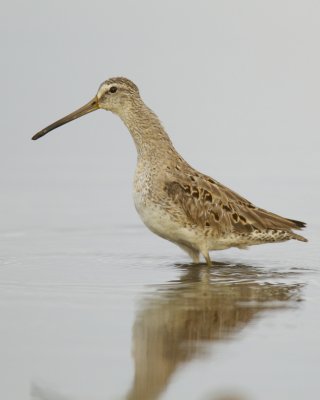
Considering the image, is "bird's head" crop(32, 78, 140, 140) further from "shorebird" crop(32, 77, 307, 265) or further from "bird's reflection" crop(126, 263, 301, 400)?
"bird's reflection" crop(126, 263, 301, 400)

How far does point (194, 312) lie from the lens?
9273 mm

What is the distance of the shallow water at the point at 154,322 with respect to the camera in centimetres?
722

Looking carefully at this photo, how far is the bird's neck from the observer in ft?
39.0

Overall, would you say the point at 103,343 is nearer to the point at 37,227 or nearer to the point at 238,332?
the point at 238,332

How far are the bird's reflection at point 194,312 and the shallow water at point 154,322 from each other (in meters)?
0.01

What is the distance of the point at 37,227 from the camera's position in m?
13.9

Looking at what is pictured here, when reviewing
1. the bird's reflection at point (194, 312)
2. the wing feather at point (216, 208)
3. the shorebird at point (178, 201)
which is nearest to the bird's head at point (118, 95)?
the shorebird at point (178, 201)

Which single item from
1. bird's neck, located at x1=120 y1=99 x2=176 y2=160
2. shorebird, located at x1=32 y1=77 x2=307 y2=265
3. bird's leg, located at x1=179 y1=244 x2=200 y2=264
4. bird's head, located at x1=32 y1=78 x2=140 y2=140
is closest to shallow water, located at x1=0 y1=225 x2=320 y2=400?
bird's leg, located at x1=179 y1=244 x2=200 y2=264

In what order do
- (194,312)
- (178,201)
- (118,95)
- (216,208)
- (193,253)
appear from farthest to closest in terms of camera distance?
(118,95), (193,253), (216,208), (178,201), (194,312)

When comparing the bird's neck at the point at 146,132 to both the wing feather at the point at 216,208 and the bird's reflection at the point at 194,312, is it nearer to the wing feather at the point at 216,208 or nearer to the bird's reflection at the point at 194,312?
the wing feather at the point at 216,208

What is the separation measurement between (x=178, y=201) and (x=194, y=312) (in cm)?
245

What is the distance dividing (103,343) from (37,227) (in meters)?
5.86

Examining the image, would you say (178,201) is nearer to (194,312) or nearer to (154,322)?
(194,312)

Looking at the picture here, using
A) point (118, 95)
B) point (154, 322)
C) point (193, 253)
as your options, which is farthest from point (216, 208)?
point (154, 322)
